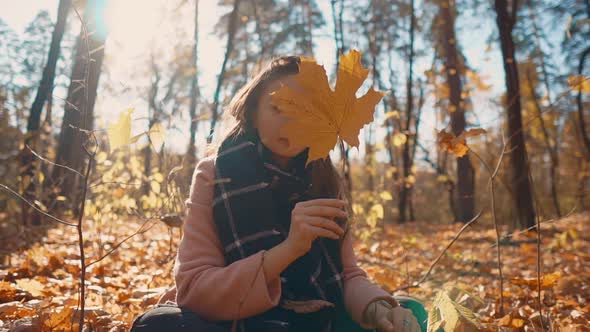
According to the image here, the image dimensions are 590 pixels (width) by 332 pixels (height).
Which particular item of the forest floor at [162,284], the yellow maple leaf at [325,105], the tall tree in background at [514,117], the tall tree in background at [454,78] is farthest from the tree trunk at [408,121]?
the yellow maple leaf at [325,105]

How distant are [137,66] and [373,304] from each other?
13763 mm

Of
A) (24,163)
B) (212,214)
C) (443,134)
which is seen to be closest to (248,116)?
(212,214)

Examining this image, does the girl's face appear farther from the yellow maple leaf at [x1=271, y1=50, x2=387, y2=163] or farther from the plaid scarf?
the yellow maple leaf at [x1=271, y1=50, x2=387, y2=163]

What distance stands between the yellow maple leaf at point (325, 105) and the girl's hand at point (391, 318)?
573 mm

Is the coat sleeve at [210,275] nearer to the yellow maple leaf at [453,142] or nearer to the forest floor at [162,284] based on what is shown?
the forest floor at [162,284]

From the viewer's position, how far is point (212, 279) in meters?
1.02

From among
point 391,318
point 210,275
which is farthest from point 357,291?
point 210,275

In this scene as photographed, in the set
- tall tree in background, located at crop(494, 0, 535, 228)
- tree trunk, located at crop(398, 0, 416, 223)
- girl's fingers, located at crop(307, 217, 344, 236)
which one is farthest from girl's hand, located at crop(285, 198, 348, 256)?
tree trunk, located at crop(398, 0, 416, 223)

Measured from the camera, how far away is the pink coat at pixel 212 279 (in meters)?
0.99

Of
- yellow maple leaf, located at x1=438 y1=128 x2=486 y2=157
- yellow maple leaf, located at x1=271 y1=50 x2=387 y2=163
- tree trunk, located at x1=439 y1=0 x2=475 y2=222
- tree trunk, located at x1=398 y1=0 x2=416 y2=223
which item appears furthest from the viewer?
tree trunk, located at x1=398 y1=0 x2=416 y2=223

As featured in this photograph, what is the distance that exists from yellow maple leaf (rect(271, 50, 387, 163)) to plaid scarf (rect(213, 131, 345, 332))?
1.56 feet

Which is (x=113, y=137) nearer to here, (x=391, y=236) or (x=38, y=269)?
(x=38, y=269)

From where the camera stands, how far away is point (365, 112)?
66 centimetres

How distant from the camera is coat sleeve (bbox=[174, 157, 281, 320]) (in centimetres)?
98
